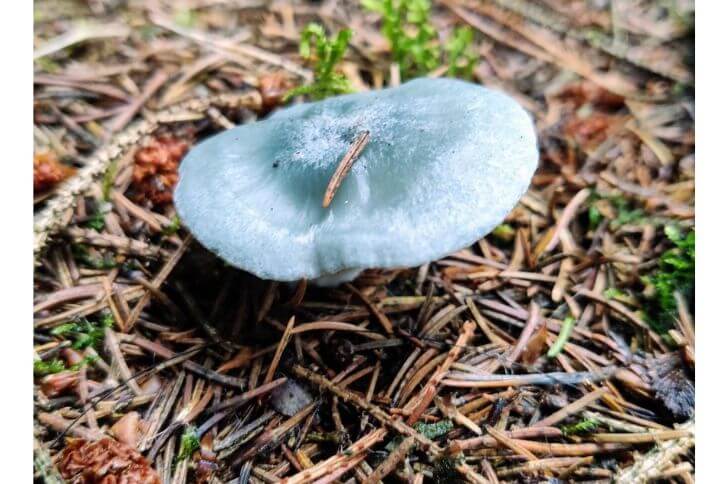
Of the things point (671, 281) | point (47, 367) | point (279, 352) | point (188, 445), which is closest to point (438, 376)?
point (279, 352)

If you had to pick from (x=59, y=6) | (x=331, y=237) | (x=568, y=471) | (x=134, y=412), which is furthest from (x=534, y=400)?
(x=59, y=6)

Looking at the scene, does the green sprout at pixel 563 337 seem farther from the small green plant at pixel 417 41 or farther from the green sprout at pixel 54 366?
the green sprout at pixel 54 366

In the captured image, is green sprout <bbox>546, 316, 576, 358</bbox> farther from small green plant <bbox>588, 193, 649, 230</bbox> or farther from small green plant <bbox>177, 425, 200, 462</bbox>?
small green plant <bbox>177, 425, 200, 462</bbox>

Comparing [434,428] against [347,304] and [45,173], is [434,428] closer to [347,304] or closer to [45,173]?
[347,304]

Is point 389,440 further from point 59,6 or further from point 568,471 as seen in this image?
point 59,6

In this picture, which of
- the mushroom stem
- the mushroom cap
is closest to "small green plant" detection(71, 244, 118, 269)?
the mushroom cap

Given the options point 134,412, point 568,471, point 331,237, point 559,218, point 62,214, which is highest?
point 331,237
